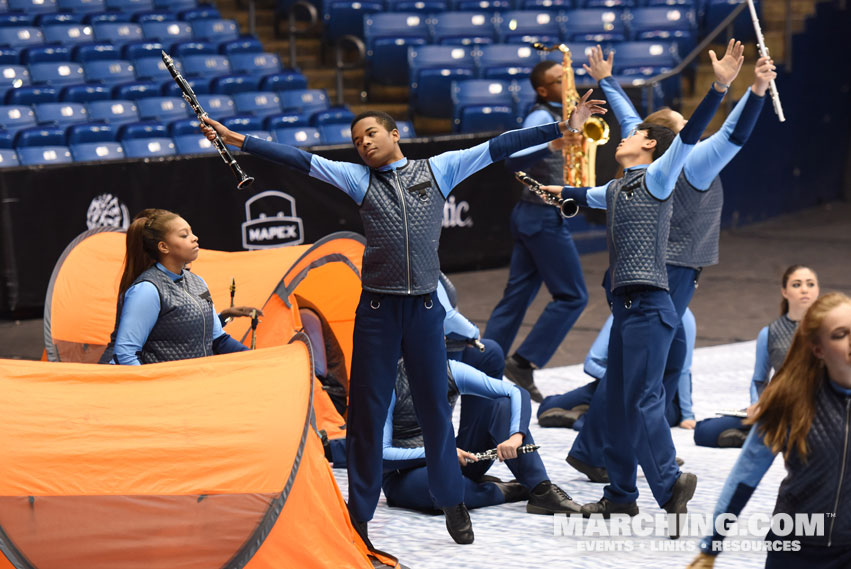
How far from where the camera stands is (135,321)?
192 inches

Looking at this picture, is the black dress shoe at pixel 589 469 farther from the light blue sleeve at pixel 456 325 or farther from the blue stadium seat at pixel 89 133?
the blue stadium seat at pixel 89 133

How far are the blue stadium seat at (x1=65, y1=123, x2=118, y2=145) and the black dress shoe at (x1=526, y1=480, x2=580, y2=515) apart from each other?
613 centimetres

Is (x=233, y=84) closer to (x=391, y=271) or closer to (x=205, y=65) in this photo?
(x=205, y=65)

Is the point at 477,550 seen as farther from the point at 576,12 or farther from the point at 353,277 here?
the point at 576,12

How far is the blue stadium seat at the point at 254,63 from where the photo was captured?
480 inches

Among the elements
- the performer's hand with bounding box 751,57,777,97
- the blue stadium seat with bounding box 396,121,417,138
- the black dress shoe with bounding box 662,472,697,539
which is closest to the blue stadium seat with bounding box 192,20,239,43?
the blue stadium seat with bounding box 396,121,417,138

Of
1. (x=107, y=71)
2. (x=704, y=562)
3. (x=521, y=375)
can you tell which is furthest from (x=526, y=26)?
(x=704, y=562)

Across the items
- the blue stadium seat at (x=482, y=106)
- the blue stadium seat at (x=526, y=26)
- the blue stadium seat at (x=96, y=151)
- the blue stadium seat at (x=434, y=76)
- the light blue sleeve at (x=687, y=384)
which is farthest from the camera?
the blue stadium seat at (x=526, y=26)

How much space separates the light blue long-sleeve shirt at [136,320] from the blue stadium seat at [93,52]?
719 cm

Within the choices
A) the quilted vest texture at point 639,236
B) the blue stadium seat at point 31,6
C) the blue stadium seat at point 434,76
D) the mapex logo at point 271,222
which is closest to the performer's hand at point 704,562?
the quilted vest texture at point 639,236

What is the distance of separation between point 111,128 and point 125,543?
6.71m

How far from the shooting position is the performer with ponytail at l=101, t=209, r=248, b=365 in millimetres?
4895

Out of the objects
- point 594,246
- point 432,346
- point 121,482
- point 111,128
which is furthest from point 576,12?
point 121,482

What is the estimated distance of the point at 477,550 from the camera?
16.3ft
